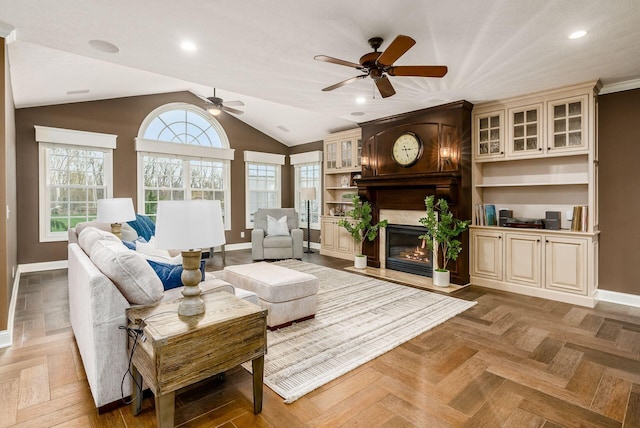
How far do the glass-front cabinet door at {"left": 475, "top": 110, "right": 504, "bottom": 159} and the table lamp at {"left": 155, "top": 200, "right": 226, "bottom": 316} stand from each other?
4.13 meters

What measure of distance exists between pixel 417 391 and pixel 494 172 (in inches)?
149

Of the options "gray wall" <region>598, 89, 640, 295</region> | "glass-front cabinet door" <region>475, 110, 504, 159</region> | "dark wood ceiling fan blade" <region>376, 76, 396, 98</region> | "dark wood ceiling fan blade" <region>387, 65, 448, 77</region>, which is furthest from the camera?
"glass-front cabinet door" <region>475, 110, 504, 159</region>

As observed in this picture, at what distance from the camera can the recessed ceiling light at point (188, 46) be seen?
286 cm

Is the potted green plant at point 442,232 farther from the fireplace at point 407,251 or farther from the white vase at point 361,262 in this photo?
the white vase at point 361,262

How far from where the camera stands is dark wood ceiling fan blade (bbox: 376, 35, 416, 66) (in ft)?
7.30

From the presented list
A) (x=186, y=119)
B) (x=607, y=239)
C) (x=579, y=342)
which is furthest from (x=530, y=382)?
(x=186, y=119)

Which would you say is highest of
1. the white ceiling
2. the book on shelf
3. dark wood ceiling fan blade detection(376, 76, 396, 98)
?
the white ceiling

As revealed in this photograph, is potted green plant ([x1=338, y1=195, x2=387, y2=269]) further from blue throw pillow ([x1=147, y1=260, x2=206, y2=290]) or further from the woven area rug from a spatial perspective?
blue throw pillow ([x1=147, y1=260, x2=206, y2=290])

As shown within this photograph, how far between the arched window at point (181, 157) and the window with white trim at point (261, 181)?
51 centimetres

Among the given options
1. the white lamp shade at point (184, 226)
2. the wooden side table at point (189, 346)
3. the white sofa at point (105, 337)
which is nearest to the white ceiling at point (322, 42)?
the white lamp shade at point (184, 226)

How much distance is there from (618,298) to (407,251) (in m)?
2.64

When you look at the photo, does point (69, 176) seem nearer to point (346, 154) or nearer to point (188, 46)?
point (188, 46)

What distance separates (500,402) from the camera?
1.91 m

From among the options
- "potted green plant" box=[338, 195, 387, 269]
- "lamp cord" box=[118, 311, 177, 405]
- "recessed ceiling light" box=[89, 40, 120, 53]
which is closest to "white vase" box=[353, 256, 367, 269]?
"potted green plant" box=[338, 195, 387, 269]
